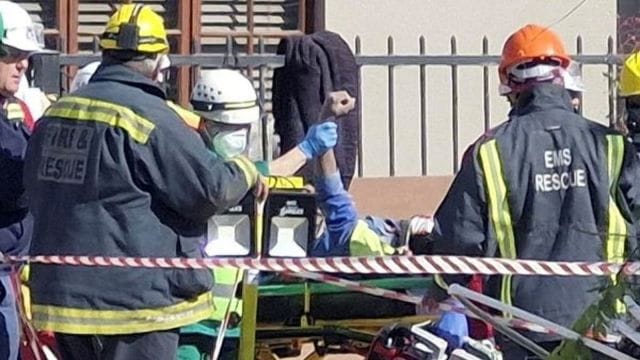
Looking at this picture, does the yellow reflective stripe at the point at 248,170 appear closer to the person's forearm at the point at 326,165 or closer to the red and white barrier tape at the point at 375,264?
the red and white barrier tape at the point at 375,264

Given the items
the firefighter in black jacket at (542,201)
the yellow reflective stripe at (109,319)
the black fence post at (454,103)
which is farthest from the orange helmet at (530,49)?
the black fence post at (454,103)

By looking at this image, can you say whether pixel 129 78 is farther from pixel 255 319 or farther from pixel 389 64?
pixel 389 64

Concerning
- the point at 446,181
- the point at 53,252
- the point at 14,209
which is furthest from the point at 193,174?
the point at 446,181

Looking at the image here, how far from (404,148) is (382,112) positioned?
0.97 feet

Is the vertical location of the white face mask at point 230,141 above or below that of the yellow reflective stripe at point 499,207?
above

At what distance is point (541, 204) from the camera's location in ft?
18.0

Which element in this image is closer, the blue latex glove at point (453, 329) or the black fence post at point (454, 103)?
the blue latex glove at point (453, 329)

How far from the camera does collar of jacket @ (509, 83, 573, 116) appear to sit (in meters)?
5.62

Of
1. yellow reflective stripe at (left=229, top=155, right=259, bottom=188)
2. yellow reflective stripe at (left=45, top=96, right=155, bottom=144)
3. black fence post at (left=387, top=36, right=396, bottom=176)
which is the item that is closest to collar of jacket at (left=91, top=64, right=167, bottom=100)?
yellow reflective stripe at (left=45, top=96, right=155, bottom=144)

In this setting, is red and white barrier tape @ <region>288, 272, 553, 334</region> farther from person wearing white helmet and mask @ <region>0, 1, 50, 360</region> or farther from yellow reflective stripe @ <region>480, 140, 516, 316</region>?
person wearing white helmet and mask @ <region>0, 1, 50, 360</region>

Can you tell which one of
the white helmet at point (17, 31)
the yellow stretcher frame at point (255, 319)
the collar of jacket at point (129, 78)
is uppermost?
the white helmet at point (17, 31)

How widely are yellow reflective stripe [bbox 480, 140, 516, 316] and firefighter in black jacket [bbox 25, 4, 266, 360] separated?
0.80m

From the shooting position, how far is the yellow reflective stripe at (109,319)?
5.45 meters

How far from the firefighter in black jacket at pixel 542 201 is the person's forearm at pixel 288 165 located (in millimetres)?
1194
